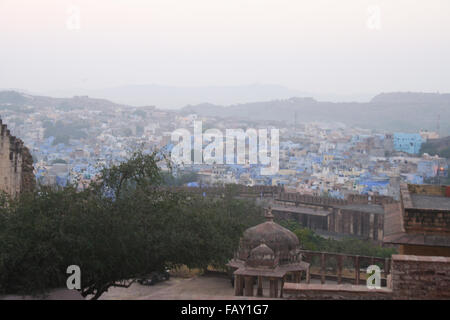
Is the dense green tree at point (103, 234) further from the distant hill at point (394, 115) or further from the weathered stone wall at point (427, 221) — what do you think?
the distant hill at point (394, 115)

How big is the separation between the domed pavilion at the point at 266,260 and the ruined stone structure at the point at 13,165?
14.9 ft

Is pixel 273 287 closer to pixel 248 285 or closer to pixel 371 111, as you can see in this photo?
pixel 248 285

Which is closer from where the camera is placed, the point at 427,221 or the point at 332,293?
the point at 332,293

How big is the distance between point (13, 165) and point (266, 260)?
5331 mm

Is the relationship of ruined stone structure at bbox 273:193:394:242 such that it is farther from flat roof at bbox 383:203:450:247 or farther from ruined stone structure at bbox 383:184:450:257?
ruined stone structure at bbox 383:184:450:257

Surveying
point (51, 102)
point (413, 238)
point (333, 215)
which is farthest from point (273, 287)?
point (51, 102)

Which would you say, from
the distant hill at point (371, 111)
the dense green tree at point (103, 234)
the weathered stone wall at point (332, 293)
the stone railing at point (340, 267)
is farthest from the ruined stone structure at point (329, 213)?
the distant hill at point (371, 111)

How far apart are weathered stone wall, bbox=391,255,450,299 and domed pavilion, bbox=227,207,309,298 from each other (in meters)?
5.37

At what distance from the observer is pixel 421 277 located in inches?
267

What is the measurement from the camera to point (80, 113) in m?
148

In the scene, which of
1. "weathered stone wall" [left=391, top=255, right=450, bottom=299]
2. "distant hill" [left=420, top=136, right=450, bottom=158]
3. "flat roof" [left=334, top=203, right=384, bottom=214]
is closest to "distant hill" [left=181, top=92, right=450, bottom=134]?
"distant hill" [left=420, top=136, right=450, bottom=158]

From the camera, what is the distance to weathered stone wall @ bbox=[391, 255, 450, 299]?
6.75m

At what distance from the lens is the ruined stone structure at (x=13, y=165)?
12680 mm

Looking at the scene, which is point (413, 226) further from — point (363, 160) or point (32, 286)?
point (363, 160)
